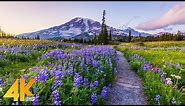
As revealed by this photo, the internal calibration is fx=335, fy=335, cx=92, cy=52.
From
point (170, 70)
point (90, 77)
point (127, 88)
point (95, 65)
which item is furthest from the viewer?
point (170, 70)

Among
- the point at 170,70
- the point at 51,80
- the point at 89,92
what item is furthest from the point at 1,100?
the point at 170,70

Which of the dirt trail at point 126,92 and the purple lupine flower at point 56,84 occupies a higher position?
the purple lupine flower at point 56,84

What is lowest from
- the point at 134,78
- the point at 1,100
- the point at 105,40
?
the point at 105,40

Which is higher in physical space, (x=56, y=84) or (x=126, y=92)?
(x=56, y=84)

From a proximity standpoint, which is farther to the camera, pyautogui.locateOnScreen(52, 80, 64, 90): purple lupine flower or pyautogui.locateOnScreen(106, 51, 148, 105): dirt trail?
pyautogui.locateOnScreen(106, 51, 148, 105): dirt trail

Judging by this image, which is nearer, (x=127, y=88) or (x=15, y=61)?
(x=127, y=88)

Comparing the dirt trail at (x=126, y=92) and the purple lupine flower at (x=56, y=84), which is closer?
the purple lupine flower at (x=56, y=84)

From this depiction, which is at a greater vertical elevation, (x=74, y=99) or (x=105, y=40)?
(x=74, y=99)

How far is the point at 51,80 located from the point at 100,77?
283 centimetres

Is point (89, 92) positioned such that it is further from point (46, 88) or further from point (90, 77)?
point (90, 77)

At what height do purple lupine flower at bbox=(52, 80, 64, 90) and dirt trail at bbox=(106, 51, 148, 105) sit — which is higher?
purple lupine flower at bbox=(52, 80, 64, 90)

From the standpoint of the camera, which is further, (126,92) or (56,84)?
(126,92)

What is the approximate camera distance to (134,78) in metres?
14.9

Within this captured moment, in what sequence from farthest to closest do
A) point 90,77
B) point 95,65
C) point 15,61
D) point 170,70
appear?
point 15,61, point 170,70, point 95,65, point 90,77
